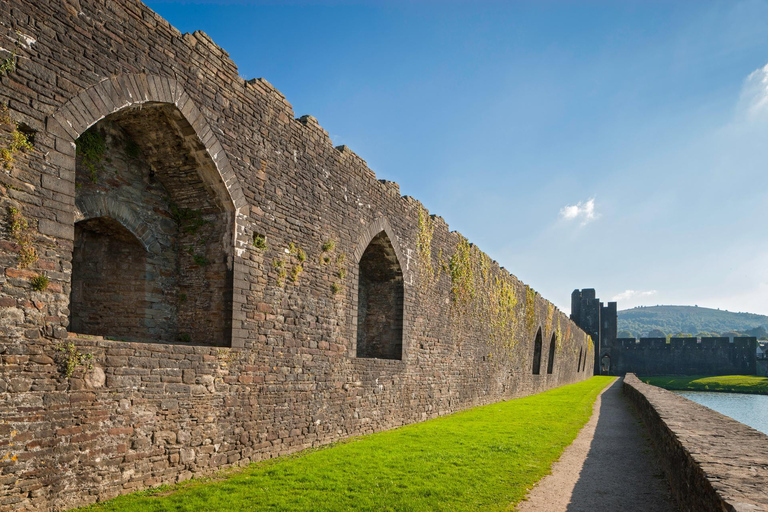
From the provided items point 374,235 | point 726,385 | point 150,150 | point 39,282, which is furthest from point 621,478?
point 726,385

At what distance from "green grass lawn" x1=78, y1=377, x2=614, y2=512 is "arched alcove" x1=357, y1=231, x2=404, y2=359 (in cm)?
255

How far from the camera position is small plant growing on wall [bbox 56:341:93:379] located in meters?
5.90

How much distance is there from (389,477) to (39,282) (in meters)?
4.85

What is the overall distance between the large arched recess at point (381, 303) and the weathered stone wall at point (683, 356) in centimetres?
5799

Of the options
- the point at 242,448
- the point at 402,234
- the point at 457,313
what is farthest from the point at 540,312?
the point at 242,448

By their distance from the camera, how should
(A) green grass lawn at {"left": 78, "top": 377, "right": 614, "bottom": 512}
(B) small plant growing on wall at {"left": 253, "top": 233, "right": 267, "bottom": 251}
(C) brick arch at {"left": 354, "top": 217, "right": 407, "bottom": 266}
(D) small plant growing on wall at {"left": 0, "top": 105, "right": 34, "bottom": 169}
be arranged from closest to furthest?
(D) small plant growing on wall at {"left": 0, "top": 105, "right": 34, "bottom": 169} → (A) green grass lawn at {"left": 78, "top": 377, "right": 614, "bottom": 512} → (B) small plant growing on wall at {"left": 253, "top": 233, "right": 267, "bottom": 251} → (C) brick arch at {"left": 354, "top": 217, "right": 407, "bottom": 266}

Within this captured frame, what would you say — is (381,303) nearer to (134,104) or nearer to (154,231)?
(154,231)

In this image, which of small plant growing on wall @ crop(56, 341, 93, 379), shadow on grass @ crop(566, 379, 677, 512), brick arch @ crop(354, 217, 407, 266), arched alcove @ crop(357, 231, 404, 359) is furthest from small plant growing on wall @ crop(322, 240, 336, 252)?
shadow on grass @ crop(566, 379, 677, 512)

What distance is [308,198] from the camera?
10359 millimetres

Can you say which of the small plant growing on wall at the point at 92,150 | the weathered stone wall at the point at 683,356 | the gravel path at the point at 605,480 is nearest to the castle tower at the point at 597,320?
the weathered stone wall at the point at 683,356

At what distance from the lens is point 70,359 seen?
5965 millimetres

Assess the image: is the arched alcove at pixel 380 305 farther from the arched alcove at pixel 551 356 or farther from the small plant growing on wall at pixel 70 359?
the arched alcove at pixel 551 356

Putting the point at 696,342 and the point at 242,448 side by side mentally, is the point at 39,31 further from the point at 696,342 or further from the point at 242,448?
the point at 696,342

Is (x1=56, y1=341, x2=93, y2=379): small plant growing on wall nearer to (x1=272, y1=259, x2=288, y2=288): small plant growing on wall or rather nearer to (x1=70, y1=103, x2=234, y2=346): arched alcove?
(x1=70, y1=103, x2=234, y2=346): arched alcove
